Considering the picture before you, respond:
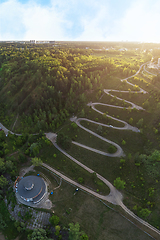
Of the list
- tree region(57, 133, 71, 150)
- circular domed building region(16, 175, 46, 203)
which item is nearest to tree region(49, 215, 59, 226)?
circular domed building region(16, 175, 46, 203)

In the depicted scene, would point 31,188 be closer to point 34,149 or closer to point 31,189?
point 31,189

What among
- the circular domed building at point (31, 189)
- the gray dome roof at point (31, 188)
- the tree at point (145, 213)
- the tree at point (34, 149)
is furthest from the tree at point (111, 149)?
the tree at point (34, 149)

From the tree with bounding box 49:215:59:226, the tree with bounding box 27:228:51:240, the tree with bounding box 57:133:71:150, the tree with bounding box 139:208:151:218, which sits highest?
the tree with bounding box 57:133:71:150

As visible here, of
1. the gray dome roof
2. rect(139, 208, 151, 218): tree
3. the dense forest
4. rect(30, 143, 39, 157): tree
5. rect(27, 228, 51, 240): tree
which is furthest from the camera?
the dense forest

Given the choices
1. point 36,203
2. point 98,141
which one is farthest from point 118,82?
point 36,203

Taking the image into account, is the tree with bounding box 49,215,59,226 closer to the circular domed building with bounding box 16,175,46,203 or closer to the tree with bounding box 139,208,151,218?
the circular domed building with bounding box 16,175,46,203

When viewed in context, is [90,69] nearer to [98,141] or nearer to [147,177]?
[98,141]

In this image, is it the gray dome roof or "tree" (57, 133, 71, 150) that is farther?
"tree" (57, 133, 71, 150)

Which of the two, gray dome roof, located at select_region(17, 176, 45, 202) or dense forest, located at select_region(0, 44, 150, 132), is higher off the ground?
dense forest, located at select_region(0, 44, 150, 132)

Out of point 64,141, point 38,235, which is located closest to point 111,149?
point 64,141

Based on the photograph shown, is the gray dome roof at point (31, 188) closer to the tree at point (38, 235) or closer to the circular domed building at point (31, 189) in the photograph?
the circular domed building at point (31, 189)
